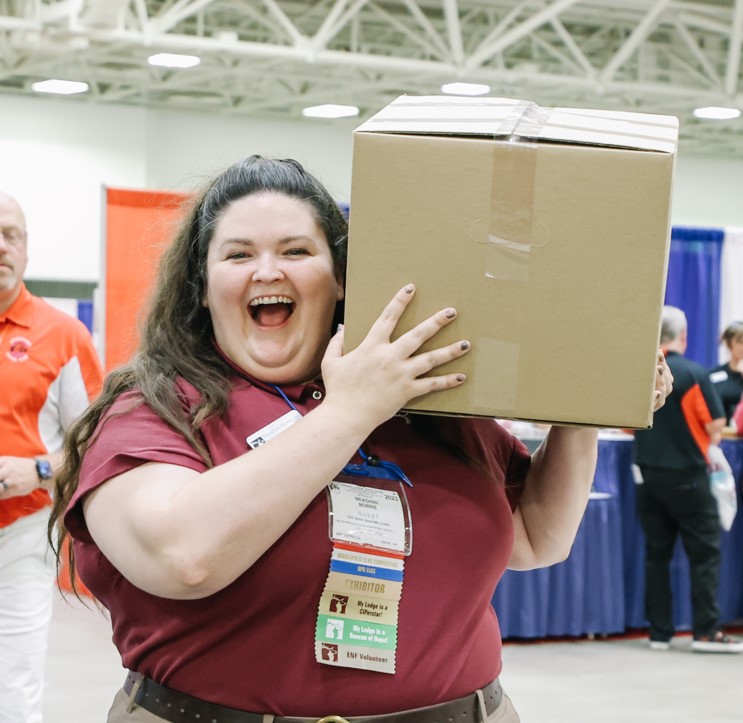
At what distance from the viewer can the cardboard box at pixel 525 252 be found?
1284mm

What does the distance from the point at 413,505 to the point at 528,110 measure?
1.64 ft

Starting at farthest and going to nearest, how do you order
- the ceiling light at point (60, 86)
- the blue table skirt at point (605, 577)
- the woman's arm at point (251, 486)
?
the ceiling light at point (60, 86) → the blue table skirt at point (605, 577) → the woman's arm at point (251, 486)

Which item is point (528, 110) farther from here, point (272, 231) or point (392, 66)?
point (392, 66)

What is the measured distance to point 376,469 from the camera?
1.46 m

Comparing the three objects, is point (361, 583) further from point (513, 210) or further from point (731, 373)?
point (731, 373)

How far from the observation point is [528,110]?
4.58ft

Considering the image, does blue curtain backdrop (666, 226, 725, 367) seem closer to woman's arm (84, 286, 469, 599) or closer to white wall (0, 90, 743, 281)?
woman's arm (84, 286, 469, 599)

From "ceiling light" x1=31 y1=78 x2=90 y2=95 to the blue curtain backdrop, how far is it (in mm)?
7530

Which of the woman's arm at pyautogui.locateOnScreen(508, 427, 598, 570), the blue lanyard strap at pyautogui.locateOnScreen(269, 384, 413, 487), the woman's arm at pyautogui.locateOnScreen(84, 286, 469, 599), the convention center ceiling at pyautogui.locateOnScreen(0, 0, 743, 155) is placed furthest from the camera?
the convention center ceiling at pyautogui.locateOnScreen(0, 0, 743, 155)

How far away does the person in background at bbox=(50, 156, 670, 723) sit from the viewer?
4.12 feet

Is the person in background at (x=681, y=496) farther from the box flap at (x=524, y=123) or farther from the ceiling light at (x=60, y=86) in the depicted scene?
the ceiling light at (x=60, y=86)

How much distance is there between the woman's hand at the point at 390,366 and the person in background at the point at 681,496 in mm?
4028

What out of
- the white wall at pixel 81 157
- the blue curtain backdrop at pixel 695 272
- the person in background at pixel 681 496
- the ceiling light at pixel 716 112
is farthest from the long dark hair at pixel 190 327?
the ceiling light at pixel 716 112

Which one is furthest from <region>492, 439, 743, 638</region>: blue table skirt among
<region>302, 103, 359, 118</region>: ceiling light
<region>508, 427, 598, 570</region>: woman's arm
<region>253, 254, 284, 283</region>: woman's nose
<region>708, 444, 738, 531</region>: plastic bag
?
<region>302, 103, 359, 118</region>: ceiling light
